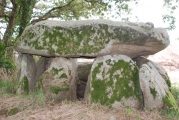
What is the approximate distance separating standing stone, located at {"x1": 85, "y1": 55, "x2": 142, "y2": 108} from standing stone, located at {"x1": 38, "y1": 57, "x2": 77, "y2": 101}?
1.65ft

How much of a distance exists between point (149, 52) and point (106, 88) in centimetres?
164

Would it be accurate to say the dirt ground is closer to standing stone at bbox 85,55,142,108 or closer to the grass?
the grass

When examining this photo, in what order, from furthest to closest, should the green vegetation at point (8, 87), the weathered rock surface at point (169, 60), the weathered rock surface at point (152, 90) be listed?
the weathered rock surface at point (169, 60), the green vegetation at point (8, 87), the weathered rock surface at point (152, 90)

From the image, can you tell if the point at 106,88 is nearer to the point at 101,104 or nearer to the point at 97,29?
the point at 101,104

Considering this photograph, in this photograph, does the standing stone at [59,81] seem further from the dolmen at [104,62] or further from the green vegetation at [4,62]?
the green vegetation at [4,62]

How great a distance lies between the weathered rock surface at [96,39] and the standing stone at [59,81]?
25cm

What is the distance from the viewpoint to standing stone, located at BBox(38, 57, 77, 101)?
5562 mm

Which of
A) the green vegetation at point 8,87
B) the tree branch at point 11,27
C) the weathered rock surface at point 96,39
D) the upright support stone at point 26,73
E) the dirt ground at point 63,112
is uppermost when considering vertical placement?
the tree branch at point 11,27

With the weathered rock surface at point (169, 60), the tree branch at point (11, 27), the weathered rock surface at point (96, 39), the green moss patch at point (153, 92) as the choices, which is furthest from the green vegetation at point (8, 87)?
the weathered rock surface at point (169, 60)

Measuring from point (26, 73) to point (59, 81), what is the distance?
3.88 ft

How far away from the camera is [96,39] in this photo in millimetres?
5734

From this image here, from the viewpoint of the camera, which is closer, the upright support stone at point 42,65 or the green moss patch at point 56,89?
the green moss patch at point 56,89

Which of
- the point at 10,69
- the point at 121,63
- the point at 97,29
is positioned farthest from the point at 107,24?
the point at 10,69

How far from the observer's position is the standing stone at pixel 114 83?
17.2 feet
